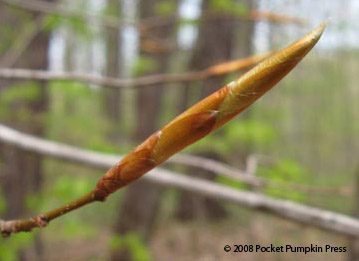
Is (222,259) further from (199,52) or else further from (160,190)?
(199,52)

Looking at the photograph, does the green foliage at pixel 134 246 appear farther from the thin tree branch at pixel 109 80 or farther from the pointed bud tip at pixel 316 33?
the pointed bud tip at pixel 316 33

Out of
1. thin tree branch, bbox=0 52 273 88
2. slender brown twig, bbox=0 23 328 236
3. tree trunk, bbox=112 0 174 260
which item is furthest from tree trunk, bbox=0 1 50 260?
slender brown twig, bbox=0 23 328 236

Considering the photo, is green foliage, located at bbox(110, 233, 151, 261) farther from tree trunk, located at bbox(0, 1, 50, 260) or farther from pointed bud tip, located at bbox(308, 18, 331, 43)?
pointed bud tip, located at bbox(308, 18, 331, 43)

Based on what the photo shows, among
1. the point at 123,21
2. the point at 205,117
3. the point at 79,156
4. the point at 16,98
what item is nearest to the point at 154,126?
the point at 16,98

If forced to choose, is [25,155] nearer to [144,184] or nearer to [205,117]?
[144,184]

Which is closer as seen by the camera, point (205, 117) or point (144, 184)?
point (205, 117)

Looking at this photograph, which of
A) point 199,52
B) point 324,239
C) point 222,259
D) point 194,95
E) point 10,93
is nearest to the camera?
point 10,93

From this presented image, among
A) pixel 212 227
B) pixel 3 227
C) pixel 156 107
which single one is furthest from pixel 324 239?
pixel 3 227
